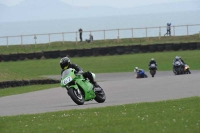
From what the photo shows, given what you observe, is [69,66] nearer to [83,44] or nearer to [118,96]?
[118,96]

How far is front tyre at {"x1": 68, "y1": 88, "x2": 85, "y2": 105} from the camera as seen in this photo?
1756 cm

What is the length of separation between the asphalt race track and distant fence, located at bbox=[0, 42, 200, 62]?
26.0 m

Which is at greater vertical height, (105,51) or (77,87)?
(105,51)

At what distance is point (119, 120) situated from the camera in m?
12.9

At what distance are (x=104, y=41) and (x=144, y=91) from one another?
1551 inches

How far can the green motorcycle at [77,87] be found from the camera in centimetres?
1745

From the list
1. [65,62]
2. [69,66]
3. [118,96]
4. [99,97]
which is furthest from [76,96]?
[118,96]

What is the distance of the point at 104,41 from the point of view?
61.3 m

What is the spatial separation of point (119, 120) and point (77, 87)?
4.87m

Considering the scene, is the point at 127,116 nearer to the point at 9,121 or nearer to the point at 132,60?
the point at 9,121

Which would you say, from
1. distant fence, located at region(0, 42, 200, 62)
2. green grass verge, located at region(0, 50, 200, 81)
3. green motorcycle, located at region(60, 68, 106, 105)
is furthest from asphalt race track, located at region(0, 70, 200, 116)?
distant fence, located at region(0, 42, 200, 62)

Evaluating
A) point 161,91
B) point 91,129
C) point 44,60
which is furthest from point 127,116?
point 44,60

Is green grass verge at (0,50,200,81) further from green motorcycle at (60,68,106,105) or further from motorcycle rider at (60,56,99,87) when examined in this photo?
green motorcycle at (60,68,106,105)

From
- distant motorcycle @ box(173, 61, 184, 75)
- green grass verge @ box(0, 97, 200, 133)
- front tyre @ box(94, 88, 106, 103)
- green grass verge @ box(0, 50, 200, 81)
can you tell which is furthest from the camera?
green grass verge @ box(0, 50, 200, 81)
